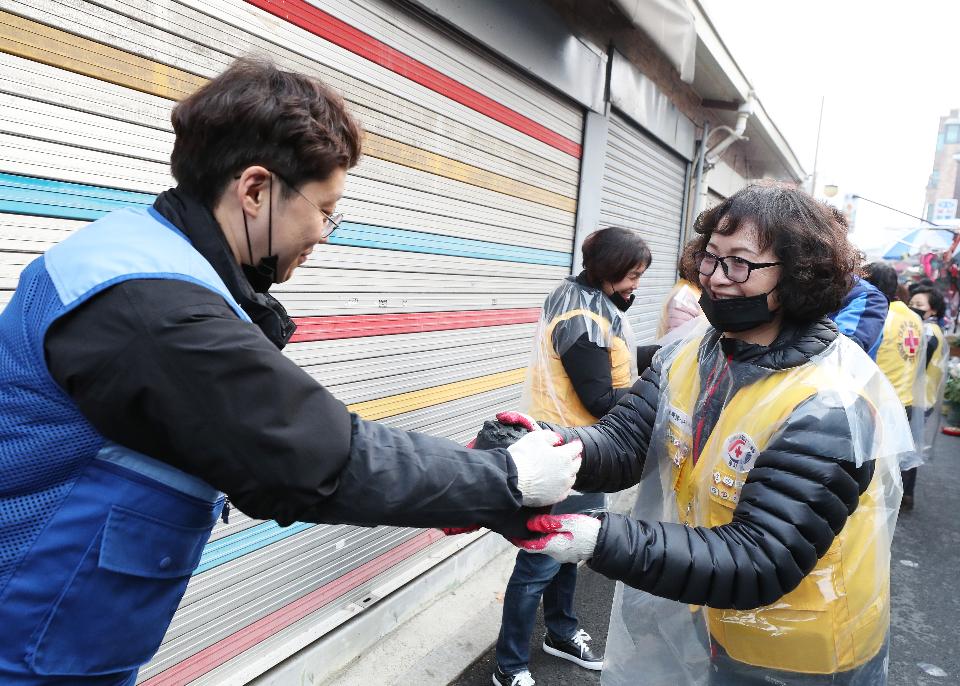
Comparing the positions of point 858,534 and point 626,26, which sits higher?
point 626,26

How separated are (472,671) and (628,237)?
228 centimetres

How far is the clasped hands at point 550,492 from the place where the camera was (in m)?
1.40

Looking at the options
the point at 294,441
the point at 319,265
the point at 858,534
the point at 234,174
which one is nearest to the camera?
the point at 294,441

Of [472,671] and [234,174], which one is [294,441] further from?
[472,671]

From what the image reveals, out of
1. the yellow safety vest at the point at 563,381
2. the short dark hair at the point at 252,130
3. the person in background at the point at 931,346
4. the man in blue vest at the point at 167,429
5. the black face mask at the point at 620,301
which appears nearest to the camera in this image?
the man in blue vest at the point at 167,429

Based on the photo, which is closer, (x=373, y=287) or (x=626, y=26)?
(x=373, y=287)

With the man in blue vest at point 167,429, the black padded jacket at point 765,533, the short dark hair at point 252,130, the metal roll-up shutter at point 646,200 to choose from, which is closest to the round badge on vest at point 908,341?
the metal roll-up shutter at point 646,200

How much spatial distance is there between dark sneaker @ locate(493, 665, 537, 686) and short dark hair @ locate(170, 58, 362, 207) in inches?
105

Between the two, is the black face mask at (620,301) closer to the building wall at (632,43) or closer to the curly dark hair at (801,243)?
the curly dark hair at (801,243)

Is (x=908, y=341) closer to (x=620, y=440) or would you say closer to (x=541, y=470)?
(x=620, y=440)

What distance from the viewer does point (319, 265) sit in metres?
2.92

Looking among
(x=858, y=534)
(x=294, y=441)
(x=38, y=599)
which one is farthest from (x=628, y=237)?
(x=38, y=599)

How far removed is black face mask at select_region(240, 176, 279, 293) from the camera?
1.36 m

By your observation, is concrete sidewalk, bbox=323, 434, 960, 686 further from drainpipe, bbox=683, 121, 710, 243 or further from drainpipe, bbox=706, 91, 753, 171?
drainpipe, bbox=706, 91, 753, 171
